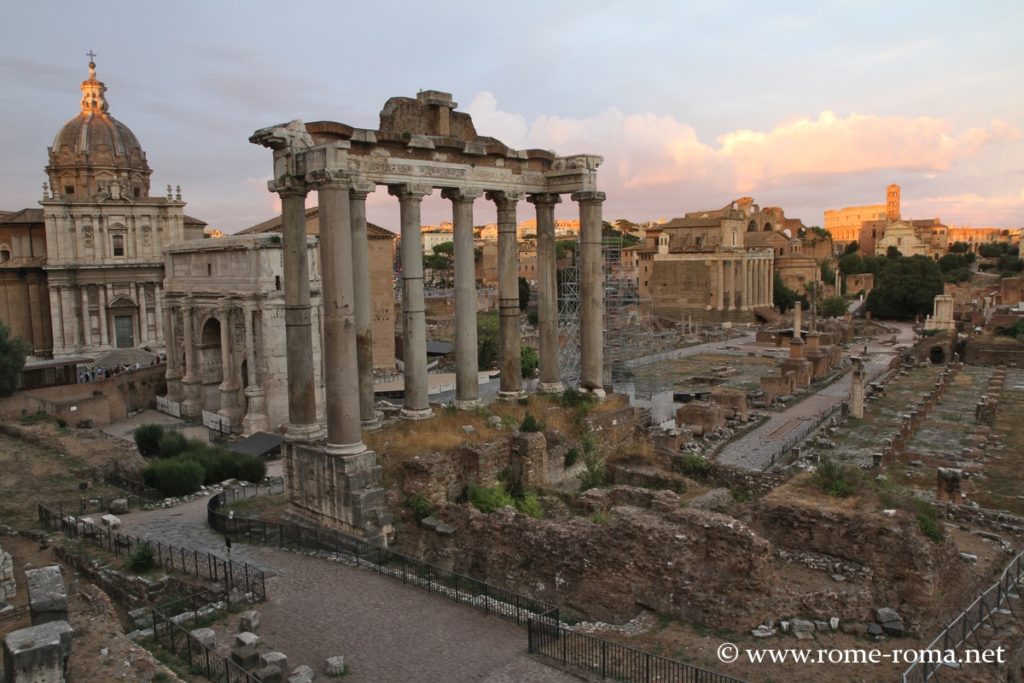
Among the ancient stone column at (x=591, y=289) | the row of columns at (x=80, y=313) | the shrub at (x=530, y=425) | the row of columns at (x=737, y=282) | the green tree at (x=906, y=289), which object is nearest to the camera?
the shrub at (x=530, y=425)

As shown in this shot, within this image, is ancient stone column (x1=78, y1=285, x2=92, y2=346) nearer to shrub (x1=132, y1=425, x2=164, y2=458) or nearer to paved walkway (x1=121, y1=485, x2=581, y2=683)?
shrub (x1=132, y1=425, x2=164, y2=458)

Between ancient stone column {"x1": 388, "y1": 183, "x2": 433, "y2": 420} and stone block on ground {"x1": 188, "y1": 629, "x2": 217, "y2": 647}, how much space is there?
7556mm

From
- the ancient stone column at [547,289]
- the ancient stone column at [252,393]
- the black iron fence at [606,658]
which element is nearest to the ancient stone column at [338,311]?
the black iron fence at [606,658]

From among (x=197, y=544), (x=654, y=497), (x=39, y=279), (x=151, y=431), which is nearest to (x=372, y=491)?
(x=197, y=544)

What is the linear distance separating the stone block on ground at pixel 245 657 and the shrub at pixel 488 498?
562cm

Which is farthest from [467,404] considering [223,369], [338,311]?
[223,369]

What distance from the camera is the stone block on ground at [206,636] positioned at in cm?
1005

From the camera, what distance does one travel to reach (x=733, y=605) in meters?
10.6

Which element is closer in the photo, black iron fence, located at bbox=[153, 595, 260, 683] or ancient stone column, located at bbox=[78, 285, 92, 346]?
black iron fence, located at bbox=[153, 595, 260, 683]

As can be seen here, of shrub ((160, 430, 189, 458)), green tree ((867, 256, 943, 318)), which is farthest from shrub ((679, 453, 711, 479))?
green tree ((867, 256, 943, 318))

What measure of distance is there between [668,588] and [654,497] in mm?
3357

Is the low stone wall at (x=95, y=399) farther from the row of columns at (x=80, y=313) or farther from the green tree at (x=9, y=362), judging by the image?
the row of columns at (x=80, y=313)

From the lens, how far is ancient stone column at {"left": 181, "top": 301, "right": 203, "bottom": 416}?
37.3 m

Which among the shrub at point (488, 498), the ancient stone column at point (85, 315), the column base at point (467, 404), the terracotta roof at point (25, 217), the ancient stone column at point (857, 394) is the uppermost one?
the terracotta roof at point (25, 217)
